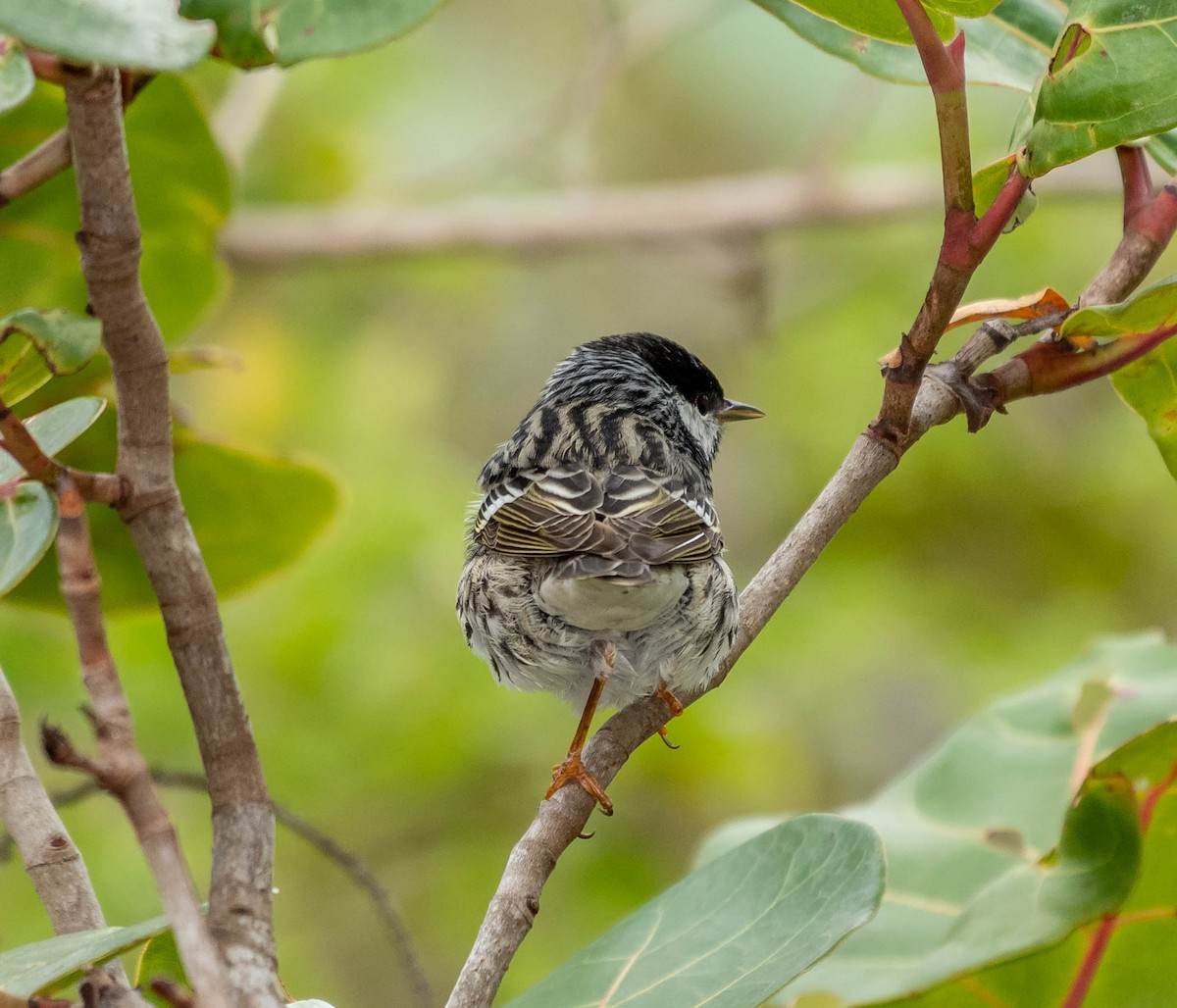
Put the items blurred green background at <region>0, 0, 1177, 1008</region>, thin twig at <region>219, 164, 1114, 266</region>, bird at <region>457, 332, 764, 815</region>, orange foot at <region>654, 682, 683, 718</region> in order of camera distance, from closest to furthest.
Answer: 1. orange foot at <region>654, 682, 683, 718</region>
2. bird at <region>457, 332, 764, 815</region>
3. blurred green background at <region>0, 0, 1177, 1008</region>
4. thin twig at <region>219, 164, 1114, 266</region>

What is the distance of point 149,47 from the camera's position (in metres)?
1.00

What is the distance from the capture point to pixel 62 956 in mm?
1192

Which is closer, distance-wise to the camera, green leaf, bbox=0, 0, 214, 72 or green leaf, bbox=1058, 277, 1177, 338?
green leaf, bbox=0, 0, 214, 72

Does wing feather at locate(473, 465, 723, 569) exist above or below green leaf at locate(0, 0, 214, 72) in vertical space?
above

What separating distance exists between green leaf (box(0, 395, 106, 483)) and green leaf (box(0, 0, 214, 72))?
0.54 meters

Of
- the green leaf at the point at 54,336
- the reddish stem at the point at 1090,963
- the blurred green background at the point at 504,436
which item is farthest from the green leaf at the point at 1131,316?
the blurred green background at the point at 504,436

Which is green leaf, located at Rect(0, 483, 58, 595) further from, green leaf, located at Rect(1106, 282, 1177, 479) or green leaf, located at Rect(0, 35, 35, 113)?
green leaf, located at Rect(1106, 282, 1177, 479)

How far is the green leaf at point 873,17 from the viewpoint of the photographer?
156 centimetres

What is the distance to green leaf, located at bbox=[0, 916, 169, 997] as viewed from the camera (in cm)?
114

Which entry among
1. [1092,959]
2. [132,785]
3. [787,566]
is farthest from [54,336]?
[1092,959]

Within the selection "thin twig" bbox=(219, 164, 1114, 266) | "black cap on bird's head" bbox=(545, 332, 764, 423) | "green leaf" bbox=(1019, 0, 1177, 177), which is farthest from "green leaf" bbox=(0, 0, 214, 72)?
"thin twig" bbox=(219, 164, 1114, 266)

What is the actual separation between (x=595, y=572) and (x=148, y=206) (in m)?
1.11

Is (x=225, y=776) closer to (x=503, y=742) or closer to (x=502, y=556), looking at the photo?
(x=502, y=556)

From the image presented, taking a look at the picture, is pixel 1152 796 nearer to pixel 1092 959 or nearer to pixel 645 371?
pixel 1092 959
